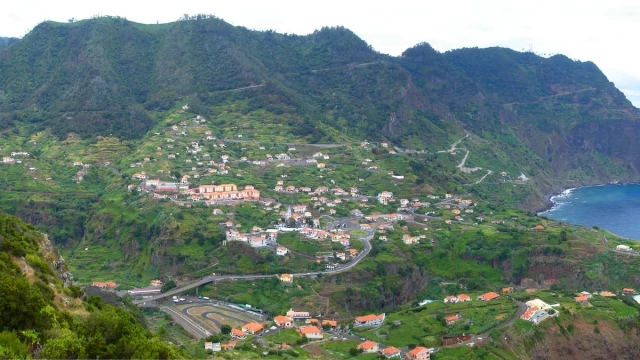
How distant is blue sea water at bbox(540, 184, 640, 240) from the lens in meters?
99.1

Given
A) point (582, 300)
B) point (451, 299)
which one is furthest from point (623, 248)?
point (451, 299)

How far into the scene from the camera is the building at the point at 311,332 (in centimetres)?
4647

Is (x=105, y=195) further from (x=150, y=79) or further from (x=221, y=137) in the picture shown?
(x=150, y=79)

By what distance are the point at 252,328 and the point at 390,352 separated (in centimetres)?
1031

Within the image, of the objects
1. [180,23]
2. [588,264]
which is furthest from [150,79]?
[588,264]

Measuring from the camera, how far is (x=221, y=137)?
4058 inches

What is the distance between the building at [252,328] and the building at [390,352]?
9.30 meters

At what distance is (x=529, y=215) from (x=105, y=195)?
2099 inches

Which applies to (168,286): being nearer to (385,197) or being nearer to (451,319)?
(451,319)

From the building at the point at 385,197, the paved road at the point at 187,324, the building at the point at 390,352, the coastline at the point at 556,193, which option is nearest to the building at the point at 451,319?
the building at the point at 390,352

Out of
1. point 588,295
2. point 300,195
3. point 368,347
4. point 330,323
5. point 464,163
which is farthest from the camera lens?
point 464,163

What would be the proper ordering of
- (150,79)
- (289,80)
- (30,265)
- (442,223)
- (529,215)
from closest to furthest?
(30,265), (442,223), (529,215), (150,79), (289,80)

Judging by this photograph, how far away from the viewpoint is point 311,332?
154ft

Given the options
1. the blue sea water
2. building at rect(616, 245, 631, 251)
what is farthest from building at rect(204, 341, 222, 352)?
the blue sea water
